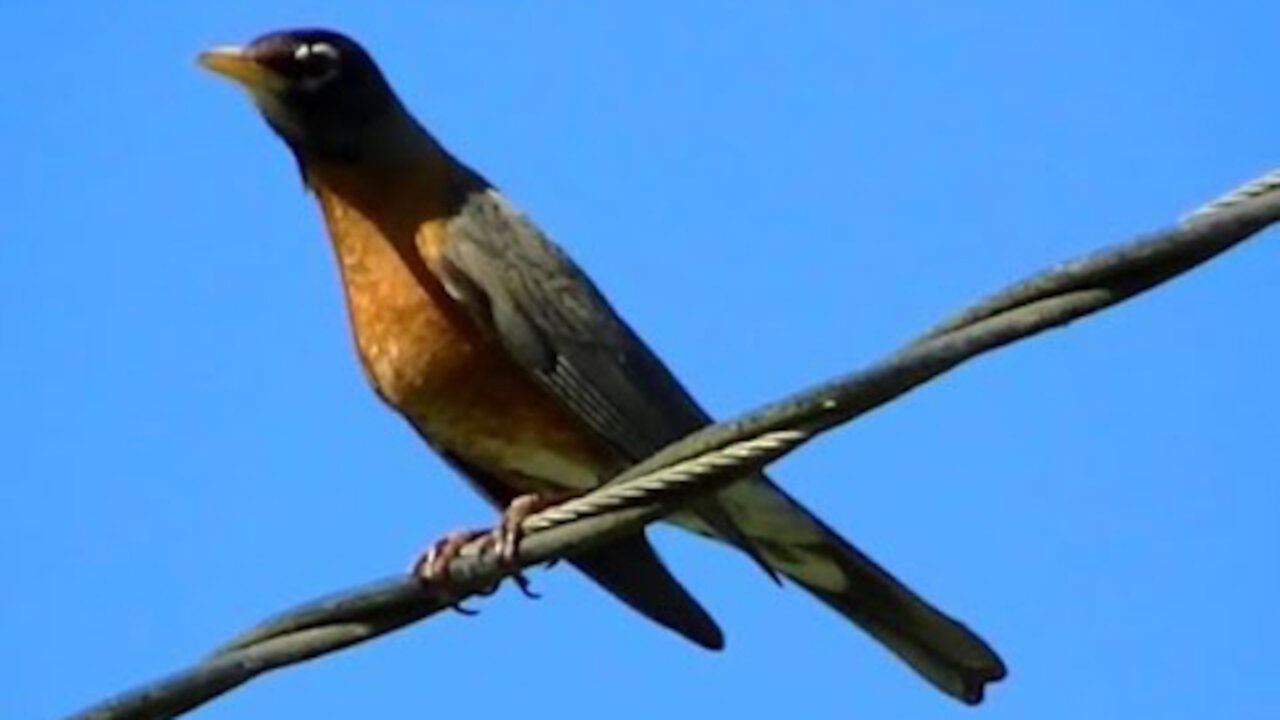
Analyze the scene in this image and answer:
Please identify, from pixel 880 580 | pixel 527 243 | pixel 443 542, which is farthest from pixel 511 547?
pixel 527 243

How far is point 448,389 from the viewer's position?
780cm

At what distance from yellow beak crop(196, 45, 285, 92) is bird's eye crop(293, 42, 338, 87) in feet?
0.33

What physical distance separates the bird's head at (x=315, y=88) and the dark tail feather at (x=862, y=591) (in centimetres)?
164

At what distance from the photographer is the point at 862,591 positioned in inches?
289

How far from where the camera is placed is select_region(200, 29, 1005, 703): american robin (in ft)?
23.9

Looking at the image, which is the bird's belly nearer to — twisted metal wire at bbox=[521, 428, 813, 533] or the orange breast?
the orange breast

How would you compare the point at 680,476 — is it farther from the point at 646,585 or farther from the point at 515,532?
the point at 646,585

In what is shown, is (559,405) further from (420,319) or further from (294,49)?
(294,49)

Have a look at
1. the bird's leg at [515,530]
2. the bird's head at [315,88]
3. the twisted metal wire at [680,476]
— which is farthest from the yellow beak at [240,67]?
the twisted metal wire at [680,476]

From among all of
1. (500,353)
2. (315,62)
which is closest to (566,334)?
(500,353)

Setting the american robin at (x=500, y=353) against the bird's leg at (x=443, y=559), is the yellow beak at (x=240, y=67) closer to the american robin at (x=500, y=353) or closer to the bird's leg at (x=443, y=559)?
the american robin at (x=500, y=353)

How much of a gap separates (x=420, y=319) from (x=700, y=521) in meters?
1.14

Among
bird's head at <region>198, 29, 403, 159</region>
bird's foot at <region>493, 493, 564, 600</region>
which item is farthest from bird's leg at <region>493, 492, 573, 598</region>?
bird's head at <region>198, 29, 403, 159</region>

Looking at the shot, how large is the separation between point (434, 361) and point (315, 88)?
99 centimetres
